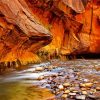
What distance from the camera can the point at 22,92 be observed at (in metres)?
7.27

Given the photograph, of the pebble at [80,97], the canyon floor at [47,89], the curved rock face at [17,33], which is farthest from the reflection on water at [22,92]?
the curved rock face at [17,33]

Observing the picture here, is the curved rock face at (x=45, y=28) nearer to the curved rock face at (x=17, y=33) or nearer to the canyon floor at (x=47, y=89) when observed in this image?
the curved rock face at (x=17, y=33)

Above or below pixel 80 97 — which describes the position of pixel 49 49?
above

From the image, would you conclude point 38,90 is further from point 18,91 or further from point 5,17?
point 5,17

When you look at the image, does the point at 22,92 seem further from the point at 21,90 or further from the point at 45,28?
the point at 45,28

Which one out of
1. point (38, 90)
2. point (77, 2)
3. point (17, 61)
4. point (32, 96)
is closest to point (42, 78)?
point (38, 90)

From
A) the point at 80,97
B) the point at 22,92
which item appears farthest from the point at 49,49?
the point at 80,97

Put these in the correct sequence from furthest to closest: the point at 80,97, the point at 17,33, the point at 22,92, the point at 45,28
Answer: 1. the point at 45,28
2. the point at 17,33
3. the point at 22,92
4. the point at 80,97

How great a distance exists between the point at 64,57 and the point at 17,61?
763 centimetres

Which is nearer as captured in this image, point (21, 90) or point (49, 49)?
point (21, 90)

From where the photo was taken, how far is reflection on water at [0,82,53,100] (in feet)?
22.0

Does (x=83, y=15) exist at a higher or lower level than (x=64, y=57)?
higher

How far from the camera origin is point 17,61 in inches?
550

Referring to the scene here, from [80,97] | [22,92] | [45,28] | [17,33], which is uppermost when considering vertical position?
[45,28]
